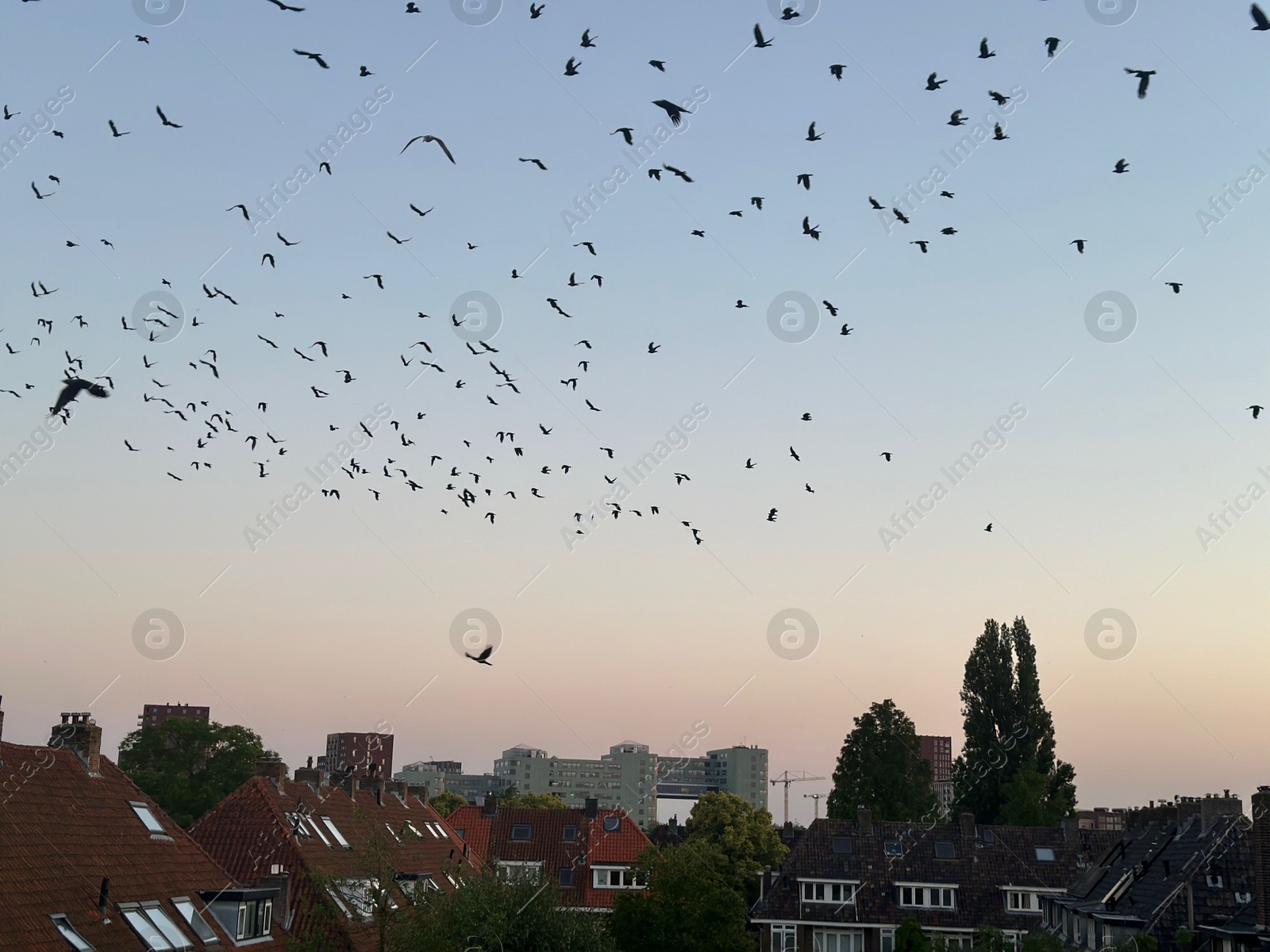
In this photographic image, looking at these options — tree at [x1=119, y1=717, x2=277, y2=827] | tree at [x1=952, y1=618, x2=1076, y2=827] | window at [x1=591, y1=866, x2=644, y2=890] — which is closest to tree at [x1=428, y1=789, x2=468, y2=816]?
tree at [x1=119, y1=717, x2=277, y2=827]

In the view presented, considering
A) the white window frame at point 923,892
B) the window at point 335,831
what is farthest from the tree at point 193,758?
the white window frame at point 923,892

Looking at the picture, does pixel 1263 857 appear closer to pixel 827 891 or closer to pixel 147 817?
pixel 827 891

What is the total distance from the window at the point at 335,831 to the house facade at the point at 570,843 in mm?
18947

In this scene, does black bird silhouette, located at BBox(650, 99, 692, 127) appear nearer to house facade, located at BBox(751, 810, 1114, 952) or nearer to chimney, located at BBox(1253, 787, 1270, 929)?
chimney, located at BBox(1253, 787, 1270, 929)

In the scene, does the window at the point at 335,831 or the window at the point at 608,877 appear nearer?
the window at the point at 335,831

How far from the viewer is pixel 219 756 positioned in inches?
3255

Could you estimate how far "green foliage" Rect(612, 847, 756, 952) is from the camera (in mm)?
58375

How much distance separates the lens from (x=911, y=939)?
56.5 meters

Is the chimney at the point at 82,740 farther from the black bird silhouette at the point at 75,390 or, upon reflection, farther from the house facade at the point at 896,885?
the house facade at the point at 896,885

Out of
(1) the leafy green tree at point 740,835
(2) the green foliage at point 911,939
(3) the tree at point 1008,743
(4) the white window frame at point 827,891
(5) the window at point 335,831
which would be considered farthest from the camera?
(3) the tree at point 1008,743

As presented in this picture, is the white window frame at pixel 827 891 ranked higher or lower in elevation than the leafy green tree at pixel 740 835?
lower

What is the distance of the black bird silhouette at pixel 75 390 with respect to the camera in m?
31.8

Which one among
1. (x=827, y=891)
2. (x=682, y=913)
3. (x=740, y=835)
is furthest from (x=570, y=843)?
(x=682, y=913)

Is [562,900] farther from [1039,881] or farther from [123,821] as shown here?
[1039,881]
